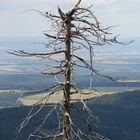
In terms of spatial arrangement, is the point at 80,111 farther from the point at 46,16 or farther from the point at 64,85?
the point at 46,16

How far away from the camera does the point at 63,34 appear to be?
17.0 m

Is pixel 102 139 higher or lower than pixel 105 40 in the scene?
lower

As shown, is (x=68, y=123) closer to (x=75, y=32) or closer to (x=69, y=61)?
(x=69, y=61)

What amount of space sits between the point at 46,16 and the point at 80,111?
3573 millimetres

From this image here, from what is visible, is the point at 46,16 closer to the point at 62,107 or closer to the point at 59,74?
the point at 59,74

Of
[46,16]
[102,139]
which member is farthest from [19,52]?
[102,139]

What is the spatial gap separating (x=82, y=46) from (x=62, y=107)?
260 centimetres

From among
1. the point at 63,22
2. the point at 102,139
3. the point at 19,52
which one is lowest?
the point at 102,139

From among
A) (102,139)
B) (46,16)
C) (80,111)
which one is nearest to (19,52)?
(46,16)

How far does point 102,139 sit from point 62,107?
227 centimetres

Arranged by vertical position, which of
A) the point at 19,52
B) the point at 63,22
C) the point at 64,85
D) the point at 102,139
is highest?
the point at 63,22

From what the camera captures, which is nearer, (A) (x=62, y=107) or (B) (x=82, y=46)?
(B) (x=82, y=46)

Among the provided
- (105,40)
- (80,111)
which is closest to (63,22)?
(105,40)

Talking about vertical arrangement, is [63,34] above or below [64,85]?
above
